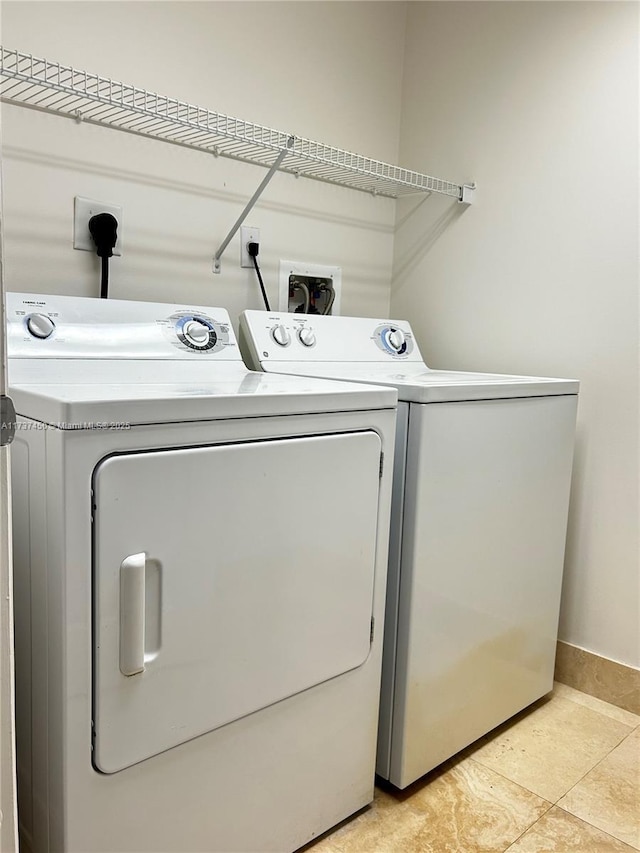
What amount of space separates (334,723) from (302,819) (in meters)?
0.19

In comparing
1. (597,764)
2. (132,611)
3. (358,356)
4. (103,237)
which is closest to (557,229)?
(358,356)

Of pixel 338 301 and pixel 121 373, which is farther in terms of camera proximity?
pixel 338 301

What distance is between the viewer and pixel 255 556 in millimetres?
1191

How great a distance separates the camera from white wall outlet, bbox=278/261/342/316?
215 cm

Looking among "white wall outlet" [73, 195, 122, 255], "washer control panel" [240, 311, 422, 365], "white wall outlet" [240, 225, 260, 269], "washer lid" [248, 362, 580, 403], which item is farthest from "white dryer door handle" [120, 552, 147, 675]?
"white wall outlet" [240, 225, 260, 269]

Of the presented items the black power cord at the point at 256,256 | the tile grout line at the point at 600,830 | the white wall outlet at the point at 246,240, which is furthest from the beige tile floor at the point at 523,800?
the white wall outlet at the point at 246,240

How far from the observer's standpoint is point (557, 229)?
202 centimetres

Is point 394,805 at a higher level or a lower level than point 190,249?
lower

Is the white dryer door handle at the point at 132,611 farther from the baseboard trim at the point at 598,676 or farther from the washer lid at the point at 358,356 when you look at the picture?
the baseboard trim at the point at 598,676

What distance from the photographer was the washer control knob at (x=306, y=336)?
1931 millimetres

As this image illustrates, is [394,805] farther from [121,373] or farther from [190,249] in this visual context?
[190,249]

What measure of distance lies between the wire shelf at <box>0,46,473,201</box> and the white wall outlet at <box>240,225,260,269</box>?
20 centimetres

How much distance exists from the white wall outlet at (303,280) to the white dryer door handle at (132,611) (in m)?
1.28

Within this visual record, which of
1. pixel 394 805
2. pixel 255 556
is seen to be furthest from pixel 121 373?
pixel 394 805
